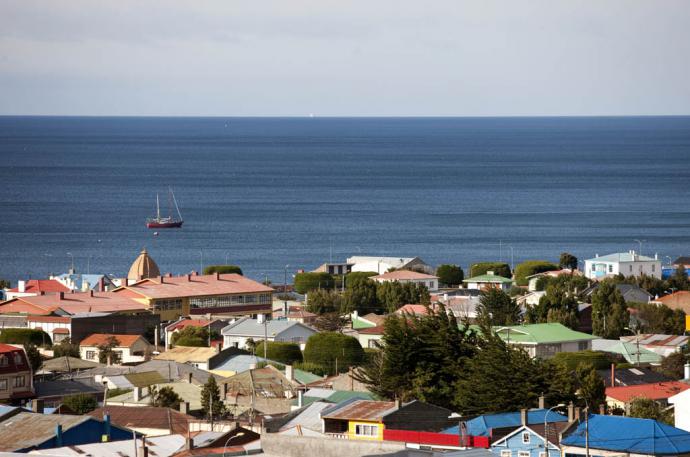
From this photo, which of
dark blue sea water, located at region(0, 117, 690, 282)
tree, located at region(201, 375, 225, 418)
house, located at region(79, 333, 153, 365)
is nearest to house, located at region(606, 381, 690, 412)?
tree, located at region(201, 375, 225, 418)

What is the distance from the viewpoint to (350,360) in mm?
50000

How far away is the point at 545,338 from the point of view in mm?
52344

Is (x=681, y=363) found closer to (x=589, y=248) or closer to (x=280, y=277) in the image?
(x=280, y=277)

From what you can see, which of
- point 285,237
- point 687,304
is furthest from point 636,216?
point 687,304

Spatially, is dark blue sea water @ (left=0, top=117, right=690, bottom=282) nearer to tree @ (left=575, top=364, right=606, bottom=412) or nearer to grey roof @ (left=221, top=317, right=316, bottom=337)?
grey roof @ (left=221, top=317, right=316, bottom=337)

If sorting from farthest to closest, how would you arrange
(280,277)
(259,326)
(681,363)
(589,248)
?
1. (589,248)
2. (280,277)
3. (259,326)
4. (681,363)

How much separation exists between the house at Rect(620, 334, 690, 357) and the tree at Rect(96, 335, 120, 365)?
1723cm

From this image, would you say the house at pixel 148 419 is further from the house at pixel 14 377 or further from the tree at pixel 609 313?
the tree at pixel 609 313

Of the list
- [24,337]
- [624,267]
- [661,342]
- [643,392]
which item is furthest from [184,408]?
[624,267]

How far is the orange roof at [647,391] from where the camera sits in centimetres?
3838

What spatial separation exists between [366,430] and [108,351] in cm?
2468

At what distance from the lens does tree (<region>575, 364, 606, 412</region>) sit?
36.9 metres

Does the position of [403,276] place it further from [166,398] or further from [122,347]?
→ [166,398]

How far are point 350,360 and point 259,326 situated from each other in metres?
7.45
